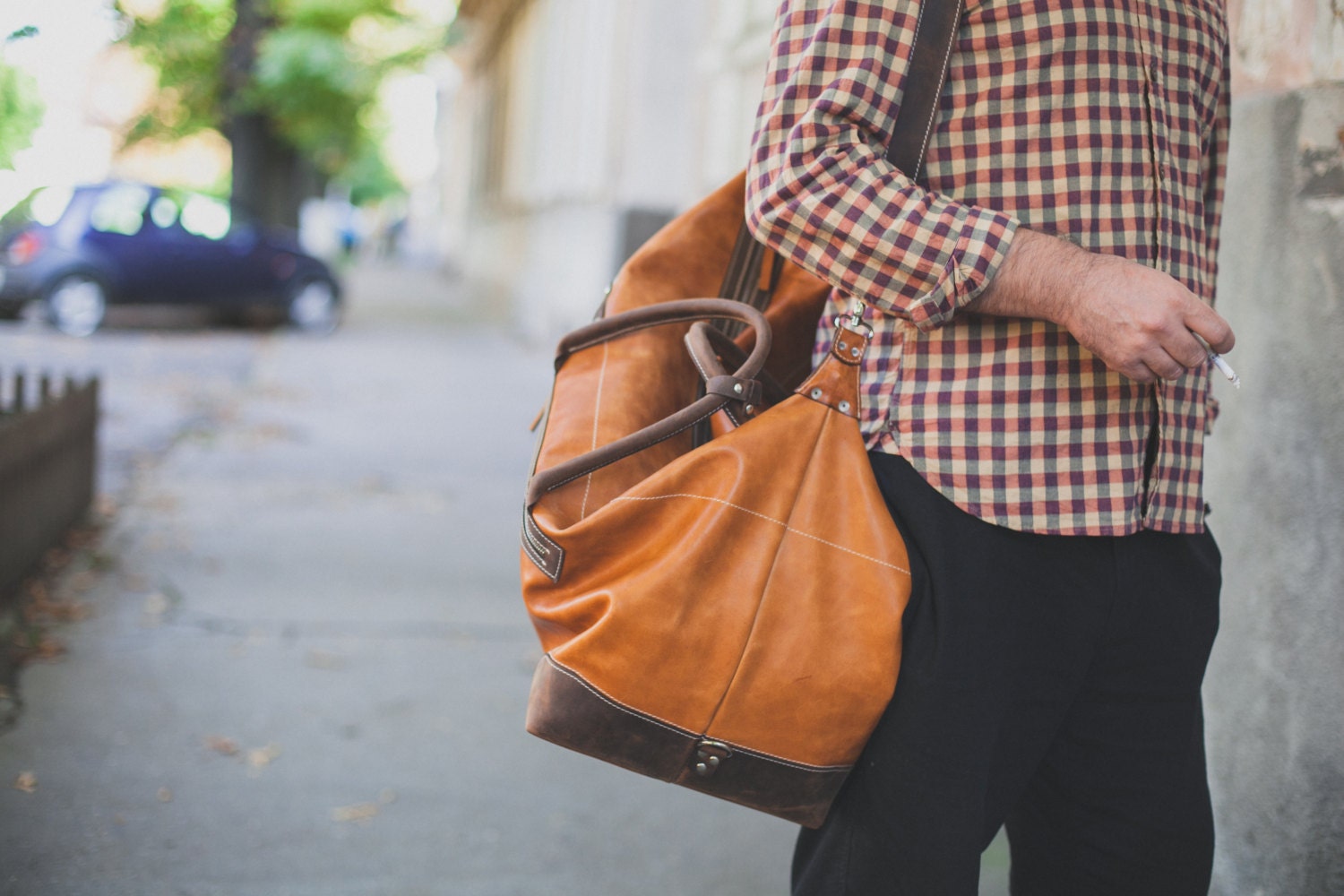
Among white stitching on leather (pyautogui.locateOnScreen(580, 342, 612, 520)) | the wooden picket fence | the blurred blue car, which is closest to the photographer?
white stitching on leather (pyautogui.locateOnScreen(580, 342, 612, 520))

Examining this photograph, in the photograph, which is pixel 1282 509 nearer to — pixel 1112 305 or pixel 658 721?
pixel 1112 305

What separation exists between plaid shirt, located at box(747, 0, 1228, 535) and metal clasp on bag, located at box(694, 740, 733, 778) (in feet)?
1.31

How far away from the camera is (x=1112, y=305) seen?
1.29 metres

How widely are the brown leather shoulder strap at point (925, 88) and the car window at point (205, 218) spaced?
45.7ft

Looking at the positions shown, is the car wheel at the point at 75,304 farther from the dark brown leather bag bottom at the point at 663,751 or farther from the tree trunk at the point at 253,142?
the dark brown leather bag bottom at the point at 663,751

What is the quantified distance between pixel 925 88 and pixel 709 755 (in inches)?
32.1

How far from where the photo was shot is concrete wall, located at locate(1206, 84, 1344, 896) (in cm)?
211

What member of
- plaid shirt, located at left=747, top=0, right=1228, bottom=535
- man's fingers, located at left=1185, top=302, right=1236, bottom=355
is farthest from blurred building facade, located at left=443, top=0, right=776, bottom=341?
man's fingers, located at left=1185, top=302, right=1236, bottom=355

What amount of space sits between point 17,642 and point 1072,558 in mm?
3612

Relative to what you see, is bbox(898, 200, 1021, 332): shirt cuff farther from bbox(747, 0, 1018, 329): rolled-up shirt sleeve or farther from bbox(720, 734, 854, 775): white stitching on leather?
bbox(720, 734, 854, 775): white stitching on leather

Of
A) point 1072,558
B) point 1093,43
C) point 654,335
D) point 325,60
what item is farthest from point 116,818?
point 325,60

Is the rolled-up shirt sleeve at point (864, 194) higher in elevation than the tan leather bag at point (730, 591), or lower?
higher

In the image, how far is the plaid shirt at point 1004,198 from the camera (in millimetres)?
1380

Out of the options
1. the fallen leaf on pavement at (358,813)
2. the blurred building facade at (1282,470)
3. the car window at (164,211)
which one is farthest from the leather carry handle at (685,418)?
the car window at (164,211)
